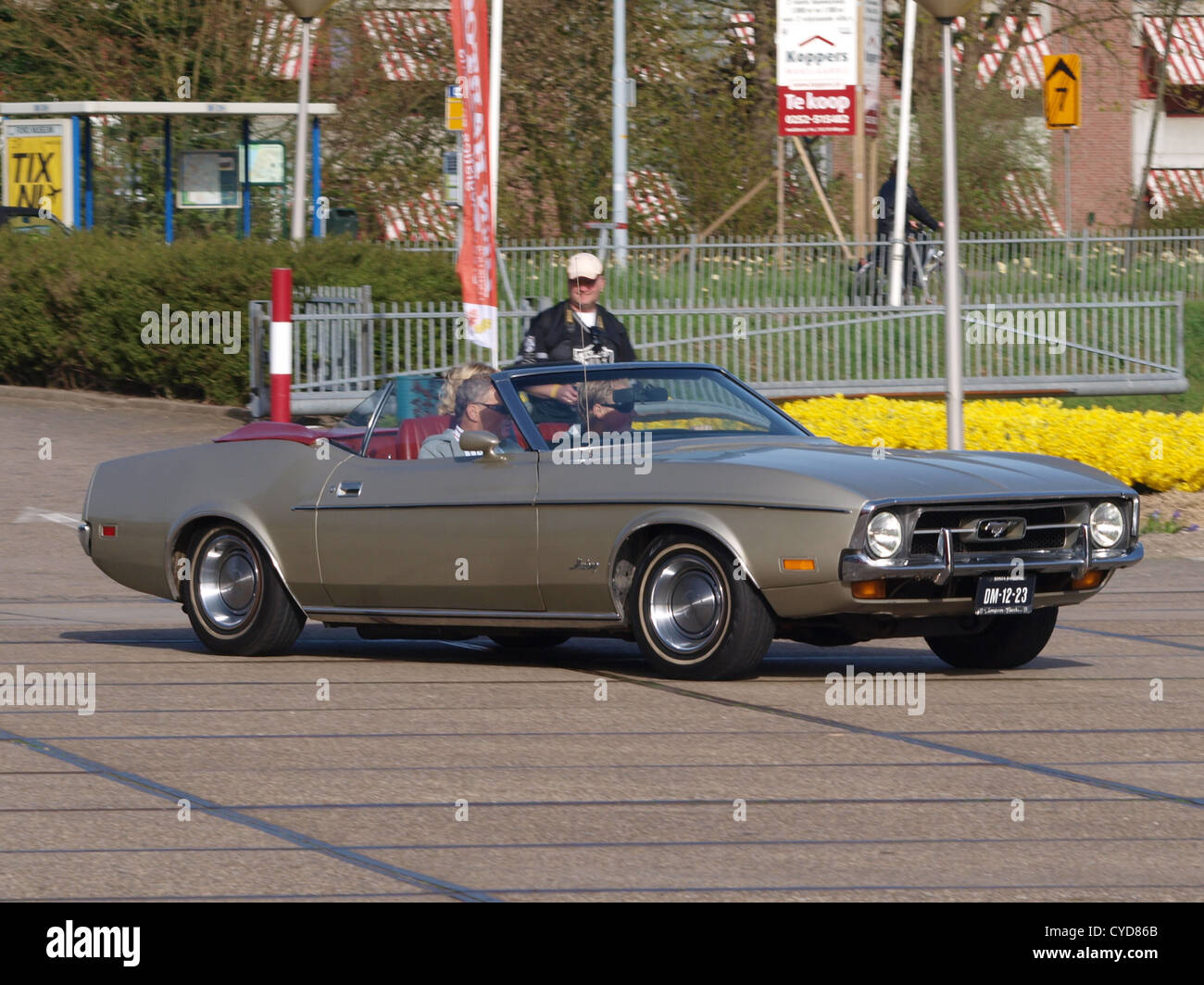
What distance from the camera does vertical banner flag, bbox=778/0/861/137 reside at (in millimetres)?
24672

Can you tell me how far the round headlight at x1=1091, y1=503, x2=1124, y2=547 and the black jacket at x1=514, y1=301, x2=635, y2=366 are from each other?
3.52 m

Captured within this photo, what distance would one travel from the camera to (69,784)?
697 cm

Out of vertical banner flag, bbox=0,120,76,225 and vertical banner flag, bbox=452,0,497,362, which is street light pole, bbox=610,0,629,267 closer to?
vertical banner flag, bbox=0,120,76,225

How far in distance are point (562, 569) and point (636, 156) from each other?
24.5 m

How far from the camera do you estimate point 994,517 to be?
28.1 feet

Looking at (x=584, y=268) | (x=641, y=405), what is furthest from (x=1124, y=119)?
(x=641, y=405)

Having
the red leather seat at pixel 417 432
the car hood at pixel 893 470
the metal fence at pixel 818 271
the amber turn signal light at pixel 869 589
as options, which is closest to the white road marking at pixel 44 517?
the red leather seat at pixel 417 432

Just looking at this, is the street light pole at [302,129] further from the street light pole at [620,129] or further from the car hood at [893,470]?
the car hood at [893,470]

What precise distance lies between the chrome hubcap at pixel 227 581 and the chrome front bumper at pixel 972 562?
3.14m
